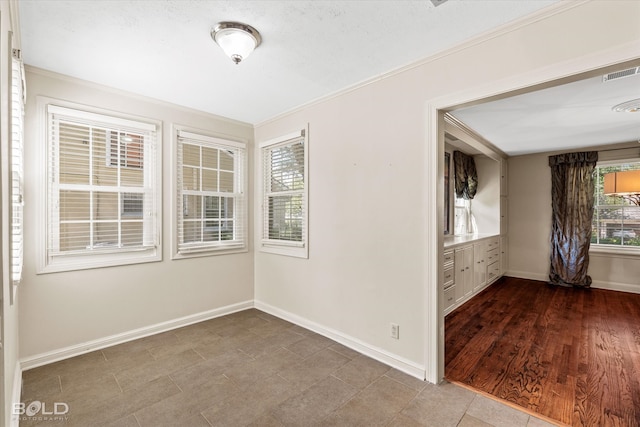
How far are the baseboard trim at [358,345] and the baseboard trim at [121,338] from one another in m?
0.60

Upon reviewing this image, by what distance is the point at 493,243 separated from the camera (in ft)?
17.5

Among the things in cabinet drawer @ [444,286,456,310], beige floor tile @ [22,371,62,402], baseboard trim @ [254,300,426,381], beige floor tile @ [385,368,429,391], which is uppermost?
cabinet drawer @ [444,286,456,310]

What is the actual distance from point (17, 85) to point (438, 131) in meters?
2.77

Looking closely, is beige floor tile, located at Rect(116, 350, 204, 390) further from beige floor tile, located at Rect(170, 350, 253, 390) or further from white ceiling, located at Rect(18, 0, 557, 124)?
white ceiling, located at Rect(18, 0, 557, 124)

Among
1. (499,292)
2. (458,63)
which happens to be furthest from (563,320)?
(458,63)

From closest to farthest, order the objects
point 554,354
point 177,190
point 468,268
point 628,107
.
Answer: point 554,354, point 628,107, point 177,190, point 468,268

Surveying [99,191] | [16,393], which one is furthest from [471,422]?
[99,191]

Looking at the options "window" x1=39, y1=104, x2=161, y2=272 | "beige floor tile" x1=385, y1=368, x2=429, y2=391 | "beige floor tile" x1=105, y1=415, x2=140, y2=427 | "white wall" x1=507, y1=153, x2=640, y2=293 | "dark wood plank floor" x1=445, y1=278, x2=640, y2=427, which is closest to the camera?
"beige floor tile" x1=105, y1=415, x2=140, y2=427

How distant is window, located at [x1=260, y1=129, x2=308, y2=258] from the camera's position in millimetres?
3492

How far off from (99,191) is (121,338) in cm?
147

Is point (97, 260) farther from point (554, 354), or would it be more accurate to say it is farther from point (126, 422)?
point (554, 354)

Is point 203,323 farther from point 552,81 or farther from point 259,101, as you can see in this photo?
point 552,81

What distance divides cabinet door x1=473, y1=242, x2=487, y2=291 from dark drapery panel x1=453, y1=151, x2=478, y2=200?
1117 millimetres

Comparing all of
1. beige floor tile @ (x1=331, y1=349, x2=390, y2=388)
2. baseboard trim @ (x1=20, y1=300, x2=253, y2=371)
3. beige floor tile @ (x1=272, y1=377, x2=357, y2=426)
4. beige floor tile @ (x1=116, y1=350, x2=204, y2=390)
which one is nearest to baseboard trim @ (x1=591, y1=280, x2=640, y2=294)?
beige floor tile @ (x1=331, y1=349, x2=390, y2=388)
